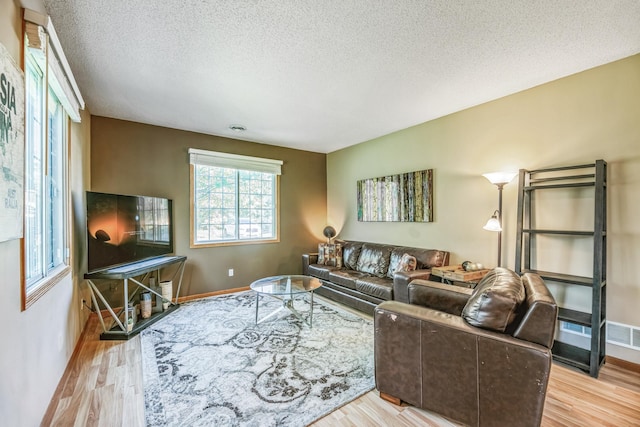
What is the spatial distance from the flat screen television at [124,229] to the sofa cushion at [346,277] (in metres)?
2.32

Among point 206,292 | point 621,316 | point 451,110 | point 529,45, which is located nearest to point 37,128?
point 206,292

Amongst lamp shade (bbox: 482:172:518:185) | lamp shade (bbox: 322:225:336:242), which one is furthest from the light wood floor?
lamp shade (bbox: 322:225:336:242)

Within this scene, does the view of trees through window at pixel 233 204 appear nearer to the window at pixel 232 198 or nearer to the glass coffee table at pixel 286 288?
the window at pixel 232 198

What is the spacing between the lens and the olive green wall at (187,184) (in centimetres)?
365

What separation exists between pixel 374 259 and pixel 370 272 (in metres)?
0.20

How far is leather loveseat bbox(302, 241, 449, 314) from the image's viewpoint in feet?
10.6

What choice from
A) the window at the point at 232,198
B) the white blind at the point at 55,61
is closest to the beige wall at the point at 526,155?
the window at the point at 232,198

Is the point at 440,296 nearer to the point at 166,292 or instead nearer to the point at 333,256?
the point at 333,256

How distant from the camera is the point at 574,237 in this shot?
8.38 ft

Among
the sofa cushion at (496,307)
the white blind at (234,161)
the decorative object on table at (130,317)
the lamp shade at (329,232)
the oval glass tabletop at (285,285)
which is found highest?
→ the white blind at (234,161)

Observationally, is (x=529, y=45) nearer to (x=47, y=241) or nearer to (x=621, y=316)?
(x=621, y=316)

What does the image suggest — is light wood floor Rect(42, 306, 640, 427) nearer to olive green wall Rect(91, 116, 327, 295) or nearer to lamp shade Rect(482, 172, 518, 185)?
lamp shade Rect(482, 172, 518, 185)

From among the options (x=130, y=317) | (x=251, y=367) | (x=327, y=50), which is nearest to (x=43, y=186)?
(x=130, y=317)

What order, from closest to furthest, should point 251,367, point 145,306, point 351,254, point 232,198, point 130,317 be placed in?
point 251,367 < point 130,317 < point 145,306 < point 351,254 < point 232,198
